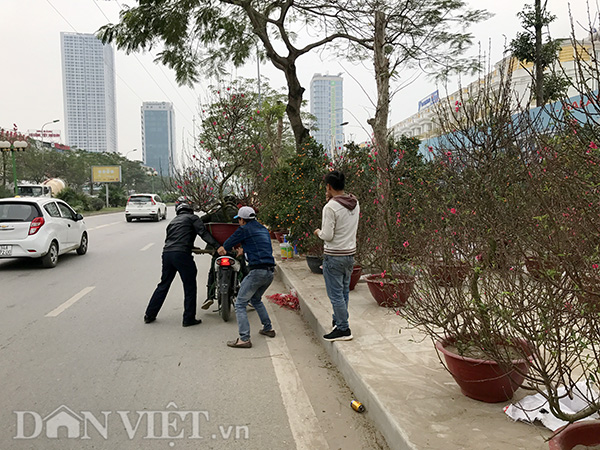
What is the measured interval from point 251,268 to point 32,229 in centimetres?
713

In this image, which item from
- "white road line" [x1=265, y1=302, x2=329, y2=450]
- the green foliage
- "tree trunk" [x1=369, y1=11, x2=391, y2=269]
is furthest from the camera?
the green foliage

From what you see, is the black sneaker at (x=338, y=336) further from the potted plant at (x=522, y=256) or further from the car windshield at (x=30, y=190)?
the car windshield at (x=30, y=190)

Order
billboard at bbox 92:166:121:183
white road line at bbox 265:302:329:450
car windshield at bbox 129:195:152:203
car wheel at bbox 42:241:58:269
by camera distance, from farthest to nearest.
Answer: billboard at bbox 92:166:121:183 → car windshield at bbox 129:195:152:203 → car wheel at bbox 42:241:58:269 → white road line at bbox 265:302:329:450

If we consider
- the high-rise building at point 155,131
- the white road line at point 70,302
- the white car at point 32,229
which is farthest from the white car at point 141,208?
the high-rise building at point 155,131

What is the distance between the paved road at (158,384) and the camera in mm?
3223

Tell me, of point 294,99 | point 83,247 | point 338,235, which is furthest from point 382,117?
point 83,247

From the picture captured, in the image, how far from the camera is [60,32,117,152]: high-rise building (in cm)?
6830

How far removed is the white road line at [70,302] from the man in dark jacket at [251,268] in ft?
9.70

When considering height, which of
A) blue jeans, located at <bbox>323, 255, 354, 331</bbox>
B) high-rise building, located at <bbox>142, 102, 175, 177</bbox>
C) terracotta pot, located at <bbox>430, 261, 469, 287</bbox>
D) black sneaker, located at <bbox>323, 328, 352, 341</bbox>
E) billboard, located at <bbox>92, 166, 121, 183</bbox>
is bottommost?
black sneaker, located at <bbox>323, 328, 352, 341</bbox>

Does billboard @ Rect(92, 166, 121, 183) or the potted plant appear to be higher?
billboard @ Rect(92, 166, 121, 183)

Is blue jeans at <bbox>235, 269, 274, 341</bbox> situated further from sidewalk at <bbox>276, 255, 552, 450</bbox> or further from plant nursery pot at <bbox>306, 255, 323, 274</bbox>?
plant nursery pot at <bbox>306, 255, 323, 274</bbox>

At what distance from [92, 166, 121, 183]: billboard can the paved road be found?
170ft

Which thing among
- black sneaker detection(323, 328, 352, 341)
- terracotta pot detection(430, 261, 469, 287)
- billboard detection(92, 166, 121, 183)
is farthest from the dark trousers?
billboard detection(92, 166, 121, 183)

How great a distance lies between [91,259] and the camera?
1177 cm
